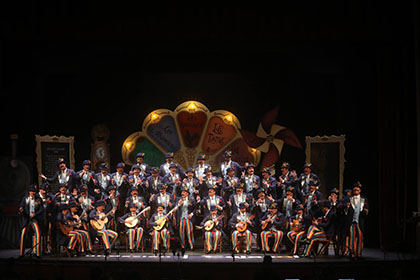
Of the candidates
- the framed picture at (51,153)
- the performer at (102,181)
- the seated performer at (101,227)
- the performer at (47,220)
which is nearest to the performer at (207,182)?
the performer at (102,181)

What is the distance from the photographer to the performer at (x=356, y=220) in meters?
12.3

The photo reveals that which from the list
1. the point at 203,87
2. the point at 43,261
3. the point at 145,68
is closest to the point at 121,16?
the point at 145,68

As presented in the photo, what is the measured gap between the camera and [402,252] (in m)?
13.3

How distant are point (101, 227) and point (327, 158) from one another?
5.76 m

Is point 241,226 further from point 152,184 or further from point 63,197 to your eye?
point 63,197

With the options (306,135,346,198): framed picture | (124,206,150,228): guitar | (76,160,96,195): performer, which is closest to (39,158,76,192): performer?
(76,160,96,195): performer

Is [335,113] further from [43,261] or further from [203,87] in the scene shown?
[43,261]

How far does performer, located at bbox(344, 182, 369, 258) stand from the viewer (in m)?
12.3

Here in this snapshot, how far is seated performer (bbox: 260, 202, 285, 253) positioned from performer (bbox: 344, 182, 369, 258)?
1.40m

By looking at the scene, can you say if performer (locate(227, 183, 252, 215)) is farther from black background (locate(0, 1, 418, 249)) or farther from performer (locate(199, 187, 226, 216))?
black background (locate(0, 1, 418, 249))

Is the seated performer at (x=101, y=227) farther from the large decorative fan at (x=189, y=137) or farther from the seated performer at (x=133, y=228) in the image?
the large decorative fan at (x=189, y=137)

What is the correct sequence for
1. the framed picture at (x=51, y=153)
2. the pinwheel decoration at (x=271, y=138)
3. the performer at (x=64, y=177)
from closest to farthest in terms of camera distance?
the performer at (x=64, y=177)
the framed picture at (x=51, y=153)
the pinwheel decoration at (x=271, y=138)

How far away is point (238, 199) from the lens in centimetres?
1339

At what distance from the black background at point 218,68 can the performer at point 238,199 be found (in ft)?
7.24
